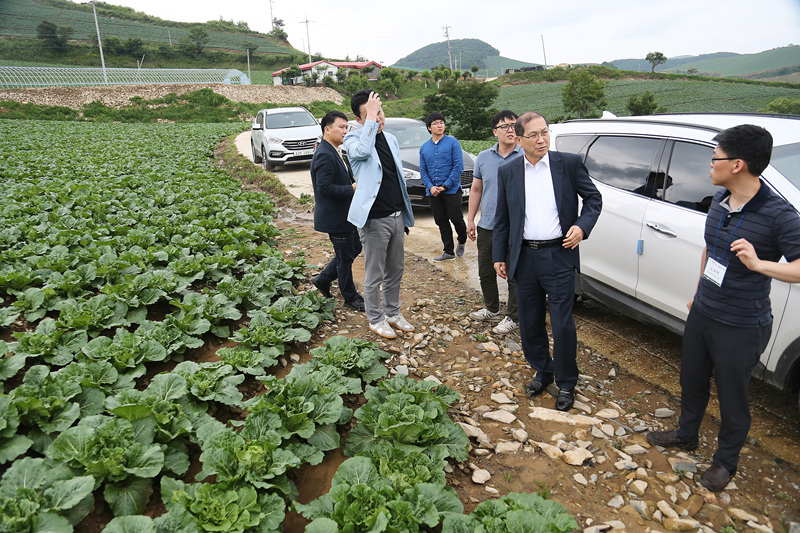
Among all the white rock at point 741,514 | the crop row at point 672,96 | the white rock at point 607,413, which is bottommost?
the white rock at point 741,514

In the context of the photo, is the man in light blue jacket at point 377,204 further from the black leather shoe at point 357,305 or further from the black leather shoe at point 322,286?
the black leather shoe at point 322,286

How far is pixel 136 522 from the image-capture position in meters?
2.13

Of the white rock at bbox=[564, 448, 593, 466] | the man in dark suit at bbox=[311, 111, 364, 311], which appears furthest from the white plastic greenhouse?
the white rock at bbox=[564, 448, 593, 466]

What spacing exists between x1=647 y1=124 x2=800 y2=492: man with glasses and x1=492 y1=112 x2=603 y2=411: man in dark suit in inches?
29.7

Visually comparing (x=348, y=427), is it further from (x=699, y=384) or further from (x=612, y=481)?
(x=699, y=384)

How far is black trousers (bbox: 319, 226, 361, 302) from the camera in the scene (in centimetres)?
484

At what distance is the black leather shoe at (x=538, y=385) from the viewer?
3.76 meters

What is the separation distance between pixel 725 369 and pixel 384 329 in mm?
2747

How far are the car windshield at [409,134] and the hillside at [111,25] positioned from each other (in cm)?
8315

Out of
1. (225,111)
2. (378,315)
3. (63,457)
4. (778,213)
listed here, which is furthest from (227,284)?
(225,111)

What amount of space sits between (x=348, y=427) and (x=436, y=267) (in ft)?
12.5

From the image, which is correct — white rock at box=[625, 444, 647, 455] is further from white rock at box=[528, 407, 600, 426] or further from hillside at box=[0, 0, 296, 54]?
hillside at box=[0, 0, 296, 54]

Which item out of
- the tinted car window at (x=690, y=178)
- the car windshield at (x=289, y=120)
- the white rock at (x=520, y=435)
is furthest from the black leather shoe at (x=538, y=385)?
the car windshield at (x=289, y=120)

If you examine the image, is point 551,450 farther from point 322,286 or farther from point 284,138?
point 284,138
